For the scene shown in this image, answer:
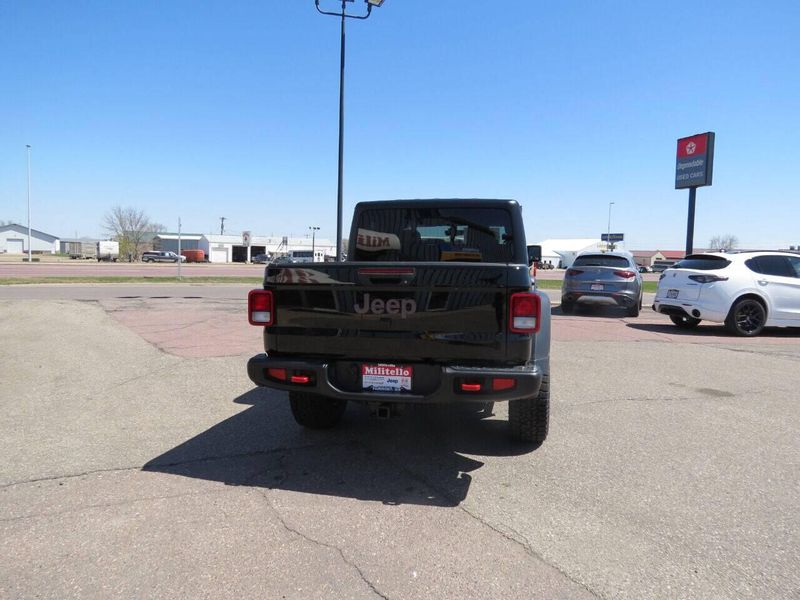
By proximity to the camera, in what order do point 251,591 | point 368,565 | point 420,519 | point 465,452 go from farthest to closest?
point 465,452 < point 420,519 < point 368,565 < point 251,591

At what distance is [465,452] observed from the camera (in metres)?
4.22

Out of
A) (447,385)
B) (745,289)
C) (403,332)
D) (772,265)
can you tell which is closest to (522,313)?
(447,385)

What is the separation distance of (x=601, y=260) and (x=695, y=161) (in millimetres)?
9549

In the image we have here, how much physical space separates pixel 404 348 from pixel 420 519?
1.03m

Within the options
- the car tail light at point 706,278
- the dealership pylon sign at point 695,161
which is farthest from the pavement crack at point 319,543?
the dealership pylon sign at point 695,161

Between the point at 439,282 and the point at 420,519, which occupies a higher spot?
the point at 439,282

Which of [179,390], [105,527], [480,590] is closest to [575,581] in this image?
[480,590]

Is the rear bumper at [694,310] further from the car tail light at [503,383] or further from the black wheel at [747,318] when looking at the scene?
the car tail light at [503,383]

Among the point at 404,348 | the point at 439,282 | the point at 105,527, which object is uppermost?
the point at 439,282

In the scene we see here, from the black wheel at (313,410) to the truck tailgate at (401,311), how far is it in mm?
864

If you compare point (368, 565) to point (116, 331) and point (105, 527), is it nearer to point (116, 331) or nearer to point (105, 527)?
point (105, 527)

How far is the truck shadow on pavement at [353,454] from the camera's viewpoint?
355 centimetres

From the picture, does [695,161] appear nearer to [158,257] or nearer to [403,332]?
[403,332]

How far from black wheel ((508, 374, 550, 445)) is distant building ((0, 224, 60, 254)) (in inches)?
4577
